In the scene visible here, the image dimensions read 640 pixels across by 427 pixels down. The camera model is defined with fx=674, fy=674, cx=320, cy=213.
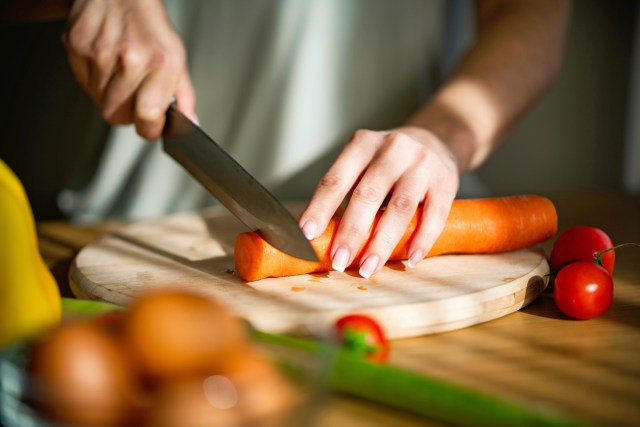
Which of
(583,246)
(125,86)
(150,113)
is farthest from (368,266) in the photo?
(125,86)

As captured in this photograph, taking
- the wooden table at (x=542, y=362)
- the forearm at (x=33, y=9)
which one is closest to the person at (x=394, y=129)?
the forearm at (x=33, y=9)

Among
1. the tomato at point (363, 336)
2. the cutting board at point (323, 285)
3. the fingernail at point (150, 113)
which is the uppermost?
the tomato at point (363, 336)

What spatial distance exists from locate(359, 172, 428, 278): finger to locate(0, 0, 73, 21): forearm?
97 cm

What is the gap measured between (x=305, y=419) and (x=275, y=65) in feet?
5.95

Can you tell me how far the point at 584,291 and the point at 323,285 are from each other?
1.44 feet

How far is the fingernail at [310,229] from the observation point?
1229mm

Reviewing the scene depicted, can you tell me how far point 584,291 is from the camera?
110 centimetres

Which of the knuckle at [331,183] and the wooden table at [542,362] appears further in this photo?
the knuckle at [331,183]

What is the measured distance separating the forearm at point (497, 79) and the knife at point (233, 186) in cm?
61

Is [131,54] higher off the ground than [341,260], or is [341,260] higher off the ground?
[131,54]

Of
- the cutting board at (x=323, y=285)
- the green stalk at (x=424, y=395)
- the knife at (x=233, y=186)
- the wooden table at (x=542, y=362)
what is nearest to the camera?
the green stalk at (x=424, y=395)

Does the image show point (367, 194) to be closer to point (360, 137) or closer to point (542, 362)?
point (360, 137)

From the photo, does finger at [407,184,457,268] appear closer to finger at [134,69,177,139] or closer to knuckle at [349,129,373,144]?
knuckle at [349,129,373,144]

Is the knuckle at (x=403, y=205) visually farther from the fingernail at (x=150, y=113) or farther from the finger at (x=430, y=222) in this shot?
the fingernail at (x=150, y=113)
